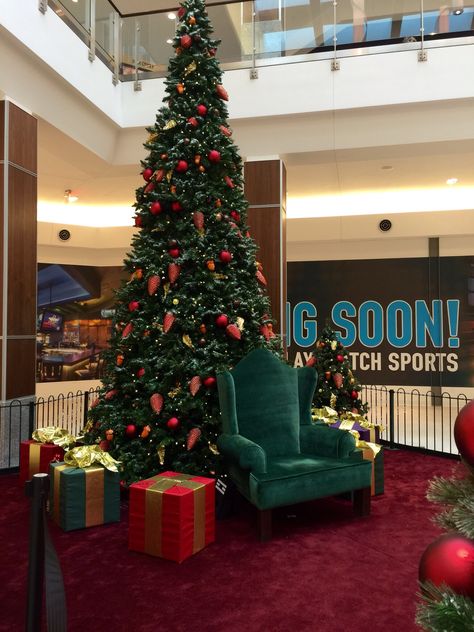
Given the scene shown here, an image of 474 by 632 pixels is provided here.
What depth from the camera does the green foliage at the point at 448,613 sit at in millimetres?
1297

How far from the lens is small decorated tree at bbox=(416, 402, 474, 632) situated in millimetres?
1311

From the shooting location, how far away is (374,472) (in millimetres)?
A: 4809

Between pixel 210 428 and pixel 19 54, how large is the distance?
4481 millimetres

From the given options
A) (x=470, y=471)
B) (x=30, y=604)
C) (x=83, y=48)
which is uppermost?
(x=83, y=48)

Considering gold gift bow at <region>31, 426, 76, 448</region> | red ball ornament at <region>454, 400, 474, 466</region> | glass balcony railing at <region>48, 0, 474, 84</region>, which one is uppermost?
glass balcony railing at <region>48, 0, 474, 84</region>

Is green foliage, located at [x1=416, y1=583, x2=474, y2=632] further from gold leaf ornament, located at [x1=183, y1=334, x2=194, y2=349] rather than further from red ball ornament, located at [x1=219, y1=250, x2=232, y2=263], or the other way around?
red ball ornament, located at [x1=219, y1=250, x2=232, y2=263]

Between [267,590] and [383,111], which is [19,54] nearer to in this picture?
[383,111]

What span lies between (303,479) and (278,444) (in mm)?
609

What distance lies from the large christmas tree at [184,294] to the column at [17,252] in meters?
1.57

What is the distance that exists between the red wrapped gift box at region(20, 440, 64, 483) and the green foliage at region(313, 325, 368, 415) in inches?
115

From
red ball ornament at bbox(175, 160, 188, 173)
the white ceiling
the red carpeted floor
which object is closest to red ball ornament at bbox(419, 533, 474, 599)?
the red carpeted floor

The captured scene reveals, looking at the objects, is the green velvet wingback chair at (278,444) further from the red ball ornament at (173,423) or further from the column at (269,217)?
the column at (269,217)

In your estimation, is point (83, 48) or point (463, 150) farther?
point (463, 150)

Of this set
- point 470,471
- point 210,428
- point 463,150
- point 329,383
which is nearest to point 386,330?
point 463,150
